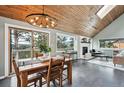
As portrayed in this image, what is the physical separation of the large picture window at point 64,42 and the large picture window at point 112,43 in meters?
3.69

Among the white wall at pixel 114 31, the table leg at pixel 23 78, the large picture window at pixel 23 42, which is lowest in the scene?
the table leg at pixel 23 78

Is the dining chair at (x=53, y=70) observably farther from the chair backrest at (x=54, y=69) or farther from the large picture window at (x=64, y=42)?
the large picture window at (x=64, y=42)

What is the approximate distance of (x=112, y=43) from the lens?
10273mm

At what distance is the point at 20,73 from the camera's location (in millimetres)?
2166

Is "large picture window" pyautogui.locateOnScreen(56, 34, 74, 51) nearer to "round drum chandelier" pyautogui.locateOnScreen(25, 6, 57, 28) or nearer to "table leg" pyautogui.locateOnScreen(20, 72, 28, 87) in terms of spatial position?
"round drum chandelier" pyautogui.locateOnScreen(25, 6, 57, 28)

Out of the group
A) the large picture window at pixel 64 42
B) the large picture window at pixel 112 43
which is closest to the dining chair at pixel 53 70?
the large picture window at pixel 64 42

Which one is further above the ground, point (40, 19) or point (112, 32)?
point (112, 32)

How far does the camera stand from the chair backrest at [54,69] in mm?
2360

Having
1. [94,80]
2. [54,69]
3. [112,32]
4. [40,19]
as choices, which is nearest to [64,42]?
[94,80]

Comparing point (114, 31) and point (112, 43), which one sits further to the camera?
point (112, 43)

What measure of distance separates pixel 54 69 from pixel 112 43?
9162 millimetres

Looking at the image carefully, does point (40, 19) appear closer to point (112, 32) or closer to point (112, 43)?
point (112, 32)

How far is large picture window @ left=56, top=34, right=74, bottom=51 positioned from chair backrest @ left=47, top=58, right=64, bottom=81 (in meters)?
4.53
